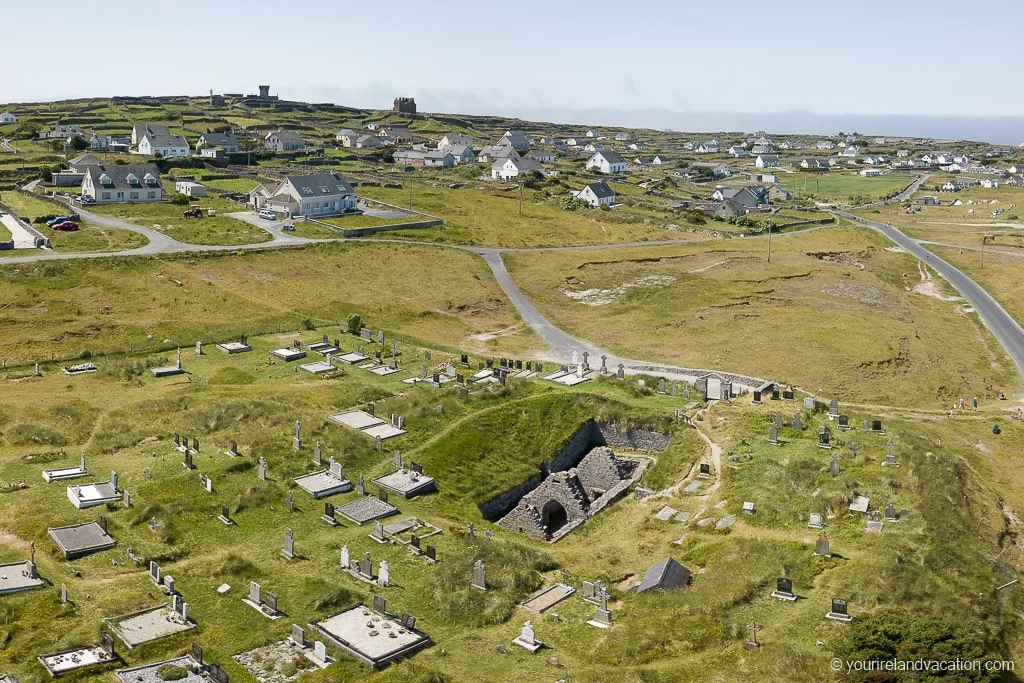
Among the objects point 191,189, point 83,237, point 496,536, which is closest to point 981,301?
point 496,536

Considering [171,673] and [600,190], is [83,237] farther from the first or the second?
[600,190]

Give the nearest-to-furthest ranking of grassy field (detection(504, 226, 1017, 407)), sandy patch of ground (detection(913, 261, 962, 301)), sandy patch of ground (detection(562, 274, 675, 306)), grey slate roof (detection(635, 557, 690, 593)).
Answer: grey slate roof (detection(635, 557, 690, 593)) → grassy field (detection(504, 226, 1017, 407)) → sandy patch of ground (detection(562, 274, 675, 306)) → sandy patch of ground (detection(913, 261, 962, 301))

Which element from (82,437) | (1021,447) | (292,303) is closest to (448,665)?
(82,437)

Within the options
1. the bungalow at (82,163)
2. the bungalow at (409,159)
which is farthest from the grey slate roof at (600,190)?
the bungalow at (82,163)

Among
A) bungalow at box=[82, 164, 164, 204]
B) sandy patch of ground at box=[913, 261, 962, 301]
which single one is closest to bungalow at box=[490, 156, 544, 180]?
bungalow at box=[82, 164, 164, 204]

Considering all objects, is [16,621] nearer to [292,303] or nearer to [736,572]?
[736,572]

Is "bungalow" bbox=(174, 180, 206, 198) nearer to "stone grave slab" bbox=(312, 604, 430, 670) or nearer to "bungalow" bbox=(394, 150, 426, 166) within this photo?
"bungalow" bbox=(394, 150, 426, 166)
